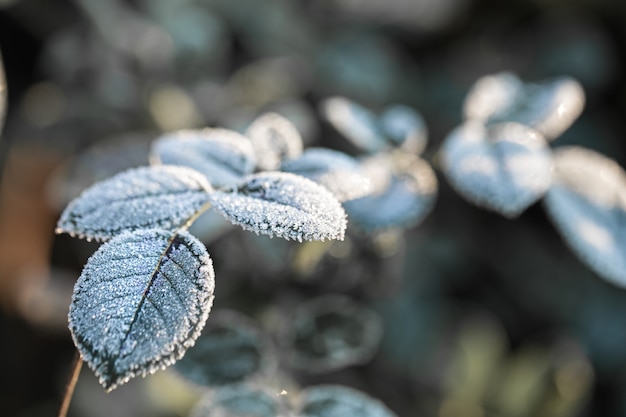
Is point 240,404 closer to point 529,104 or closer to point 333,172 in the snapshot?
point 333,172

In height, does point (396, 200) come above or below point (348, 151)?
above

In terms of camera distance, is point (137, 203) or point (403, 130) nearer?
point (137, 203)

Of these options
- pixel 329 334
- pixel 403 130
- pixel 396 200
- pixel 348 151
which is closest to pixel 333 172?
pixel 396 200

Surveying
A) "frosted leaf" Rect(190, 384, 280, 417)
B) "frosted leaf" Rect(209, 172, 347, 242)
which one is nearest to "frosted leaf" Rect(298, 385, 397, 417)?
"frosted leaf" Rect(190, 384, 280, 417)

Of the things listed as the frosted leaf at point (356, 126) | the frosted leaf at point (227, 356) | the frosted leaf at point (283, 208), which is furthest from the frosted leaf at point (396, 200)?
the frosted leaf at point (227, 356)

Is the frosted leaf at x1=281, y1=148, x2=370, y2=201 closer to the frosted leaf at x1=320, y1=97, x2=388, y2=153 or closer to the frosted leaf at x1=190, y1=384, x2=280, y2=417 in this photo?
Answer: the frosted leaf at x1=320, y1=97, x2=388, y2=153

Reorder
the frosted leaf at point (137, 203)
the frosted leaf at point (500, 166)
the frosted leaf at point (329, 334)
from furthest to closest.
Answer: the frosted leaf at point (329, 334)
the frosted leaf at point (500, 166)
the frosted leaf at point (137, 203)

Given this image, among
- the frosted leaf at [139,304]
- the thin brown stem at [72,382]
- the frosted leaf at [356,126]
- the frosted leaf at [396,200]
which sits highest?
the frosted leaf at [139,304]

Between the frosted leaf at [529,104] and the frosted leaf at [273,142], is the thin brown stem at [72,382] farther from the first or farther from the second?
the frosted leaf at [529,104]
